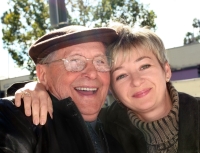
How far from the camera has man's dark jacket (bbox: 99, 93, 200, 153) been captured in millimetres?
2529

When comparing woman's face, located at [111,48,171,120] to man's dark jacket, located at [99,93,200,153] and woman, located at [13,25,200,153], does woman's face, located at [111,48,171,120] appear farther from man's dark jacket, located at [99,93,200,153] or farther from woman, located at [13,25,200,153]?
man's dark jacket, located at [99,93,200,153]

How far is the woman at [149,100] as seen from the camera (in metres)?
2.62

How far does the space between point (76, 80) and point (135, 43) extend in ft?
2.26

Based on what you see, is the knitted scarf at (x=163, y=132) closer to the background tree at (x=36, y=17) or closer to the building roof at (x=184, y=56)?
the building roof at (x=184, y=56)

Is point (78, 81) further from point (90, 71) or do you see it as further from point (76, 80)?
Answer: point (90, 71)

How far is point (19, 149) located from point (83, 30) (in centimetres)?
103

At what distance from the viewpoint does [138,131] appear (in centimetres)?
286

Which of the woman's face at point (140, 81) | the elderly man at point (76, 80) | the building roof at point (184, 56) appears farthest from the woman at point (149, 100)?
the building roof at point (184, 56)

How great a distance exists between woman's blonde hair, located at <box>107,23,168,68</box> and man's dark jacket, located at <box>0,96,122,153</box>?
0.78 meters

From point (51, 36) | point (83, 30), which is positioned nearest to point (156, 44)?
point (83, 30)

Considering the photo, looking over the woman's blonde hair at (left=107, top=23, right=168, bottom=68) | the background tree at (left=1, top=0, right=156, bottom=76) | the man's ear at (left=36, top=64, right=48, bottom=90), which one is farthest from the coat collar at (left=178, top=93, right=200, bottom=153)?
the background tree at (left=1, top=0, right=156, bottom=76)

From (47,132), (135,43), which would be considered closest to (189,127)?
(135,43)

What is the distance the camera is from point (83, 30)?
7.74 feet

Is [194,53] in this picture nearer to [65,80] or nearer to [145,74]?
[145,74]
